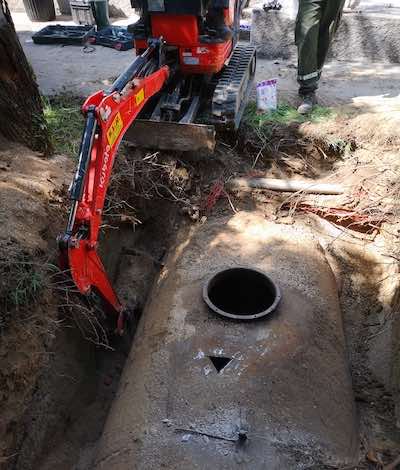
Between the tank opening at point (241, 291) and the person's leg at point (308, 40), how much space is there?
3638mm

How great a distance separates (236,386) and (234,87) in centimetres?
354

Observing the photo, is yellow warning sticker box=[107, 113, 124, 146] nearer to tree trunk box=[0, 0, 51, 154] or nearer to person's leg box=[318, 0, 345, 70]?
tree trunk box=[0, 0, 51, 154]

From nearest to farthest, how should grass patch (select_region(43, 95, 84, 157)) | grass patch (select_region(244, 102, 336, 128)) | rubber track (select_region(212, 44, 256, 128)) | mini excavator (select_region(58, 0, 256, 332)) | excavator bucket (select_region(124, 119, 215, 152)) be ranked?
mini excavator (select_region(58, 0, 256, 332))
excavator bucket (select_region(124, 119, 215, 152))
grass patch (select_region(43, 95, 84, 157))
rubber track (select_region(212, 44, 256, 128))
grass patch (select_region(244, 102, 336, 128))

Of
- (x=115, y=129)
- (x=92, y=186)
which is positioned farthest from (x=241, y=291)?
(x=115, y=129)

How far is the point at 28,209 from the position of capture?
11.4ft

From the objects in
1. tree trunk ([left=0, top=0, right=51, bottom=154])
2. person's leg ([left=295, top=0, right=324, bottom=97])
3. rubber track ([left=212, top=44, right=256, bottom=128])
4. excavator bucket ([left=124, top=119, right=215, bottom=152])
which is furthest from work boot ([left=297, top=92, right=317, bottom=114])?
tree trunk ([left=0, top=0, right=51, bottom=154])

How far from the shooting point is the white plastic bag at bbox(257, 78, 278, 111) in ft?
18.8

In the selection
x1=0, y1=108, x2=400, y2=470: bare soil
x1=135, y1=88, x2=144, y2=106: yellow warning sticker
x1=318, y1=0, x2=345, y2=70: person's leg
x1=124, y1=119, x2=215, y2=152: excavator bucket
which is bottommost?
x1=0, y1=108, x2=400, y2=470: bare soil

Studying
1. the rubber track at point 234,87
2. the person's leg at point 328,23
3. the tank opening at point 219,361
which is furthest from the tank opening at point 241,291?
the person's leg at point 328,23

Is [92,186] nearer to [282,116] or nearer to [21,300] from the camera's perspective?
[21,300]

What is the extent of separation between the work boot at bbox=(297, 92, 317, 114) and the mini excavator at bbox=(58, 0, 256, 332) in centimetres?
78

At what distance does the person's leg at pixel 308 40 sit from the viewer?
18.0 feet

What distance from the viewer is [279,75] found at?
290 inches

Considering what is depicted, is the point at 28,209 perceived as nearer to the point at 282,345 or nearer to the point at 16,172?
the point at 16,172
